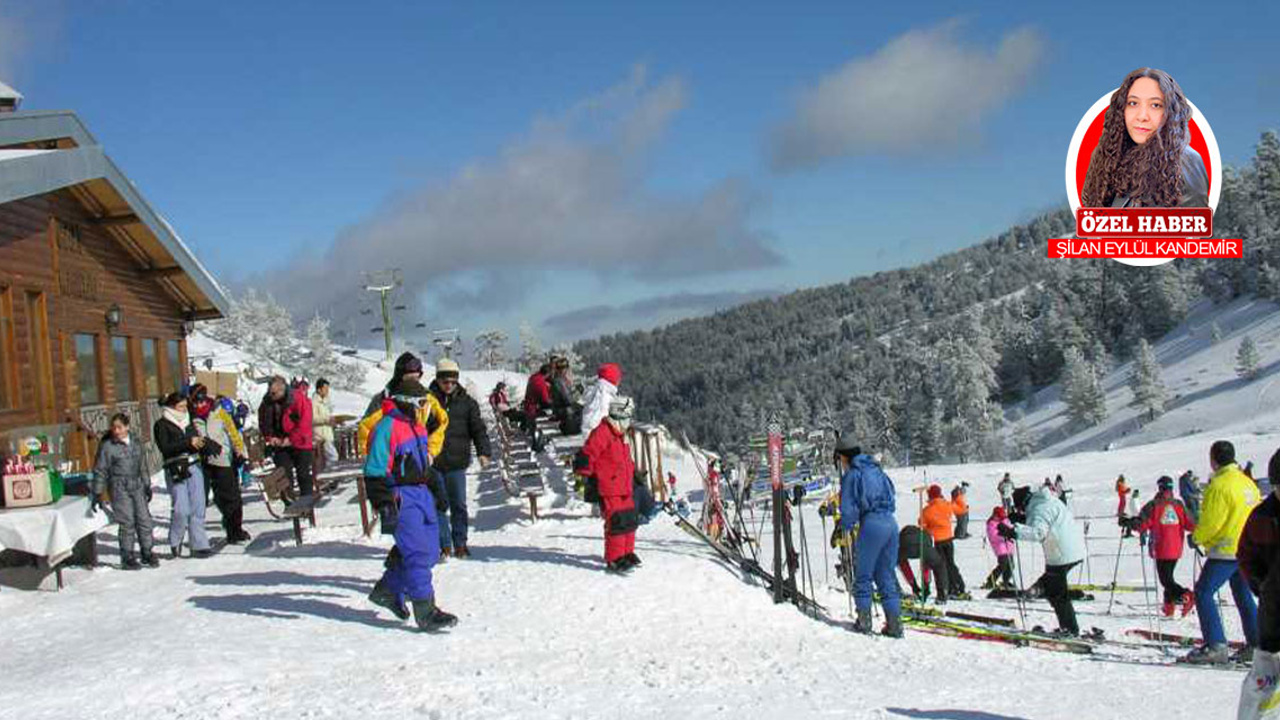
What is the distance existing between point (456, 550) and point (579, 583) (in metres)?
1.64

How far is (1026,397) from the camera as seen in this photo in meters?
113

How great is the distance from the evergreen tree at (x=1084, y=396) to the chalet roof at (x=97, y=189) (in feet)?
263

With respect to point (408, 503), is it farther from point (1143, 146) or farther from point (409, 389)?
point (1143, 146)

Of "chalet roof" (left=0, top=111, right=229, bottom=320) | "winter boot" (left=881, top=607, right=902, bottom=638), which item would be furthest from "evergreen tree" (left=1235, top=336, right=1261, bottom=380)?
"winter boot" (left=881, top=607, right=902, bottom=638)

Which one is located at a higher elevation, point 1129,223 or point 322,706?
point 1129,223

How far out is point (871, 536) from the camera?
7996 millimetres

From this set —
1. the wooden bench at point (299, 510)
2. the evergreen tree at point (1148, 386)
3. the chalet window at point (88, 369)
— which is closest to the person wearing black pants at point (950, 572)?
the wooden bench at point (299, 510)

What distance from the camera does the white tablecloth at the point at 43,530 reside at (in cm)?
845

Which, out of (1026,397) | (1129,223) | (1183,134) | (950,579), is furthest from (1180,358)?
(950,579)

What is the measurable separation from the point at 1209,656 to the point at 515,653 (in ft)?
17.0

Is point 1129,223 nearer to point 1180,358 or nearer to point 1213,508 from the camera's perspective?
point 1213,508

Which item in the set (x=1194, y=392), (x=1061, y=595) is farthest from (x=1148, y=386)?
(x=1061, y=595)

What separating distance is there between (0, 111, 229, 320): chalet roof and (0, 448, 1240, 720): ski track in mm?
4602

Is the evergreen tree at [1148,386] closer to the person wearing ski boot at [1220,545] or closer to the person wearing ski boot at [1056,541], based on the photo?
the person wearing ski boot at [1056,541]
